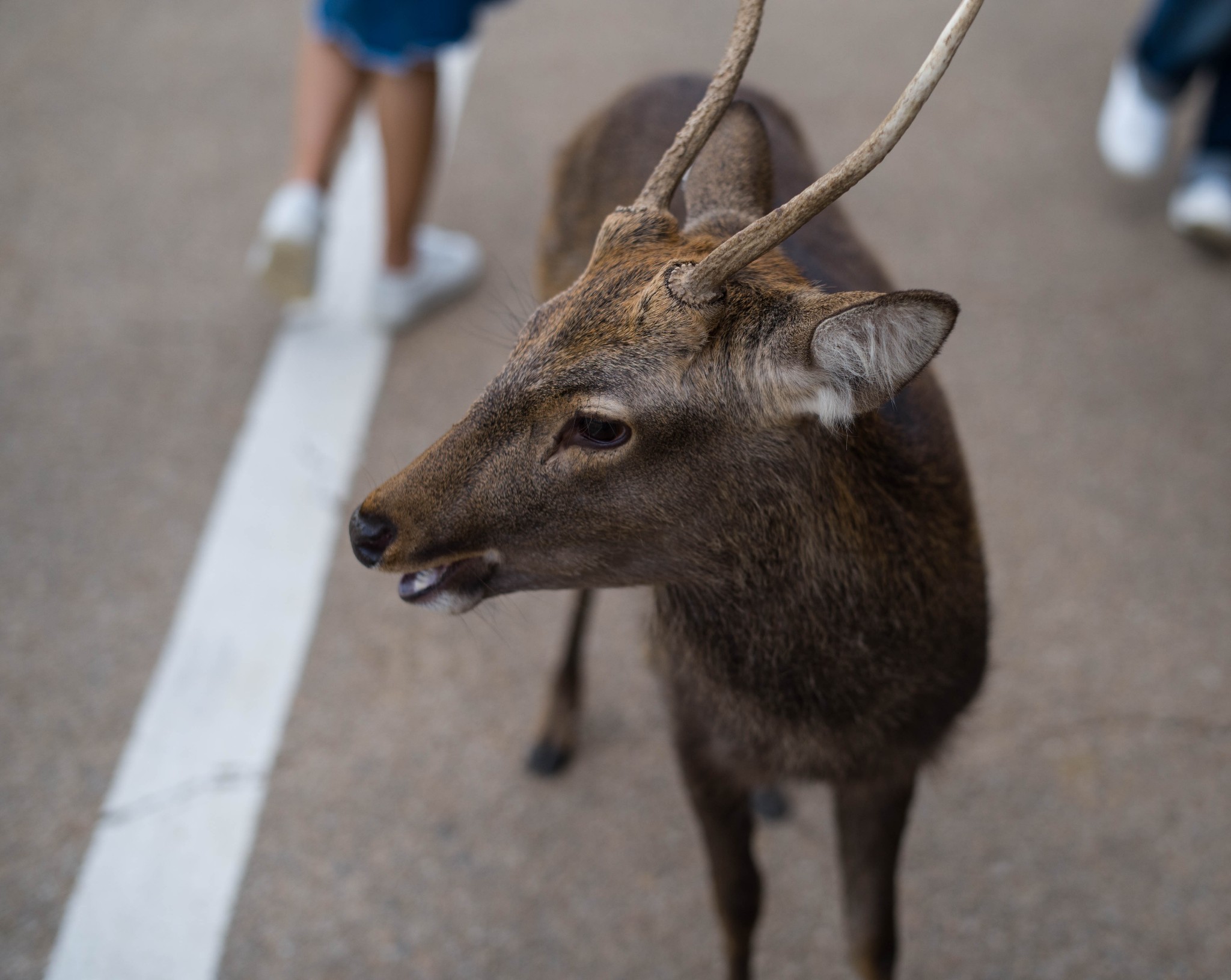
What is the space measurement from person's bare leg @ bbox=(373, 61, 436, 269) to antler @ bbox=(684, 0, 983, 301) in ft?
7.89

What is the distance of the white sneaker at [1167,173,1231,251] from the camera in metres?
4.01

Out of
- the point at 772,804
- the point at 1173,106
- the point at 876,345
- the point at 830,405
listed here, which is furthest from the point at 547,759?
the point at 1173,106

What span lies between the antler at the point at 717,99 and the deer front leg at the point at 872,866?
123 centimetres

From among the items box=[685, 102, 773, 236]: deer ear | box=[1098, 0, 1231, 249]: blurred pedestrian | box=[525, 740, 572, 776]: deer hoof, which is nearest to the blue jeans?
box=[1098, 0, 1231, 249]: blurred pedestrian

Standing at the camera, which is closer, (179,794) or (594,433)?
(594,433)

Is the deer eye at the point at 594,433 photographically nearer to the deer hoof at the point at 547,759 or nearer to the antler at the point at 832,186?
the antler at the point at 832,186

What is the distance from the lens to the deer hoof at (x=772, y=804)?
2756 mm

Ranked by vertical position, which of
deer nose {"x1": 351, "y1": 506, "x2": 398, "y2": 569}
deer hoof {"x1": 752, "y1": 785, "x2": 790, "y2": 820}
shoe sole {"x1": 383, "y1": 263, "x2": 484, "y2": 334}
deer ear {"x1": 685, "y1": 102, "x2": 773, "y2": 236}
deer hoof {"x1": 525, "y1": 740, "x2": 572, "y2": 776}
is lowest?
deer hoof {"x1": 525, "y1": 740, "x2": 572, "y2": 776}

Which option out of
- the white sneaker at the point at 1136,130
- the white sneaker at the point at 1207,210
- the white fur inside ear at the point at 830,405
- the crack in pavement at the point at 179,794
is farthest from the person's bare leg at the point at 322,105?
the white sneaker at the point at 1207,210

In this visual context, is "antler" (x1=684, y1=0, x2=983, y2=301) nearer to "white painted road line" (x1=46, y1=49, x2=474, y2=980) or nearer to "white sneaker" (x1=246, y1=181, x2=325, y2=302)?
"white painted road line" (x1=46, y1=49, x2=474, y2=980)

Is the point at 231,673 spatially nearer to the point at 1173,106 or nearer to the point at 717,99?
the point at 717,99

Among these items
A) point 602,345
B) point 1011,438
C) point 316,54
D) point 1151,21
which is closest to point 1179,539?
point 1011,438

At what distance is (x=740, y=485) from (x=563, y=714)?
1.46 metres

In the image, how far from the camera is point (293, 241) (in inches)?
141
